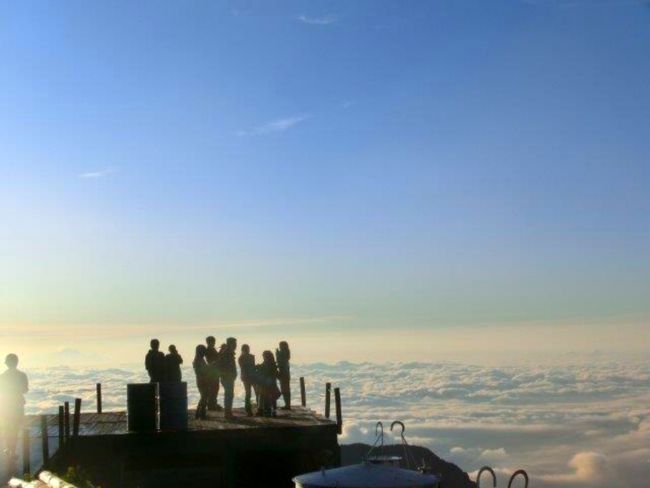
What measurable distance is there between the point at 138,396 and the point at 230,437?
2.63 m

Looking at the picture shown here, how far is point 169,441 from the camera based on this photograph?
76.0 ft

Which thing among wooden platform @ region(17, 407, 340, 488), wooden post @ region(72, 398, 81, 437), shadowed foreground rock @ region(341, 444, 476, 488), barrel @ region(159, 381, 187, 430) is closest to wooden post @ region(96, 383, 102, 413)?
wooden platform @ region(17, 407, 340, 488)

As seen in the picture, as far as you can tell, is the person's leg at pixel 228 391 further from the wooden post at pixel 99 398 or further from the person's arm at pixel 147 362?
the wooden post at pixel 99 398

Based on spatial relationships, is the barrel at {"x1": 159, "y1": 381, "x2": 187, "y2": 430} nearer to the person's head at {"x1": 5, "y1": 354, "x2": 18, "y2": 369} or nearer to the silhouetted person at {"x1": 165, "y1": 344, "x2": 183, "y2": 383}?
the silhouetted person at {"x1": 165, "y1": 344, "x2": 183, "y2": 383}

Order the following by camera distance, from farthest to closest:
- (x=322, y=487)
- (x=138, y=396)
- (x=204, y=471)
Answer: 1. (x=204, y=471)
2. (x=138, y=396)
3. (x=322, y=487)

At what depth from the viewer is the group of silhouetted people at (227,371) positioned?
23.9 meters

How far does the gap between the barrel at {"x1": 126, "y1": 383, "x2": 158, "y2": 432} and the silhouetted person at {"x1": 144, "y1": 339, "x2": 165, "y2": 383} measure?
0.49 m

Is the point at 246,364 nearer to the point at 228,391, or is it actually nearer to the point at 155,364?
the point at 228,391

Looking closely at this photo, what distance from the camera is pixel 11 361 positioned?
21250 mm

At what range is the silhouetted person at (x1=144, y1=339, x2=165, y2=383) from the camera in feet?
77.7

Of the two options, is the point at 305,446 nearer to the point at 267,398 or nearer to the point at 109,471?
the point at 267,398

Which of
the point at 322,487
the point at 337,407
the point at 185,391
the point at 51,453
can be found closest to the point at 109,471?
the point at 51,453

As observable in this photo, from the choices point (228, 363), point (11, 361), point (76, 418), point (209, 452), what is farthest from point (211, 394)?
point (11, 361)

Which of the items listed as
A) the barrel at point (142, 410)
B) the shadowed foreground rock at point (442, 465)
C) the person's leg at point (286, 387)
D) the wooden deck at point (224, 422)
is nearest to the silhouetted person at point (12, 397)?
the wooden deck at point (224, 422)
